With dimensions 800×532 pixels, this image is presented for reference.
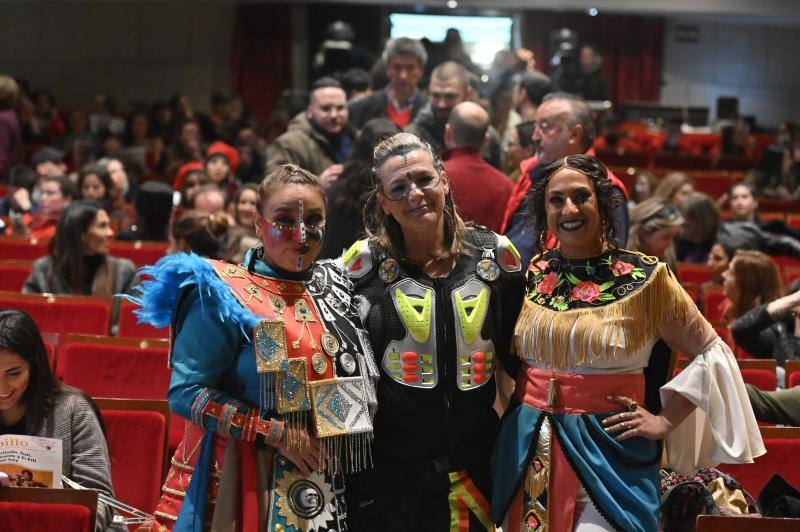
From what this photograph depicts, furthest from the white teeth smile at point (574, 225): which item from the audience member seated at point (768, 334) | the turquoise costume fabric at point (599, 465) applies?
the audience member seated at point (768, 334)

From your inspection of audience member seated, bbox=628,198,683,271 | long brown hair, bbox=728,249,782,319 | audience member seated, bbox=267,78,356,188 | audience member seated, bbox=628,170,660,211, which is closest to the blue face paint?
audience member seated, bbox=628,198,683,271

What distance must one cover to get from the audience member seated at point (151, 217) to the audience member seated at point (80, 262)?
1.55 m

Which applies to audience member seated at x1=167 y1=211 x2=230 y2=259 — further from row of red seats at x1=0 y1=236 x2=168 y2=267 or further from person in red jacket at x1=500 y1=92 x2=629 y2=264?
person in red jacket at x1=500 y1=92 x2=629 y2=264

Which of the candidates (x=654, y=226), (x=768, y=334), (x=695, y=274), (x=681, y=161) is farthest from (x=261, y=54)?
(x=768, y=334)

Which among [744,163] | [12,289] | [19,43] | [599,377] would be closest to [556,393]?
[599,377]

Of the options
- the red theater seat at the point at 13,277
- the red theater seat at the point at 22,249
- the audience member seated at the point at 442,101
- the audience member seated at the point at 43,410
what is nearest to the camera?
the audience member seated at the point at 43,410

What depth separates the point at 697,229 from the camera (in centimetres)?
691

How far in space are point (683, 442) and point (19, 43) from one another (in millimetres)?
13670

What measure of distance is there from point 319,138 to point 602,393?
333cm

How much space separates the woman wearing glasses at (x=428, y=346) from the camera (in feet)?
9.62

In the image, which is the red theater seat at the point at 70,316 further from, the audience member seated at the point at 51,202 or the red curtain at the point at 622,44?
the red curtain at the point at 622,44

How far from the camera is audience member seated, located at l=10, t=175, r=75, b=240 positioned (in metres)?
7.36

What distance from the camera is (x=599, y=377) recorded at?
292 centimetres

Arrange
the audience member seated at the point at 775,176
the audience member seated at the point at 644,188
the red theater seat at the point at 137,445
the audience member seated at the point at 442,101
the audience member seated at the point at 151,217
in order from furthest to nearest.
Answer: the audience member seated at the point at 775,176 < the audience member seated at the point at 644,188 < the audience member seated at the point at 151,217 < the audience member seated at the point at 442,101 < the red theater seat at the point at 137,445
